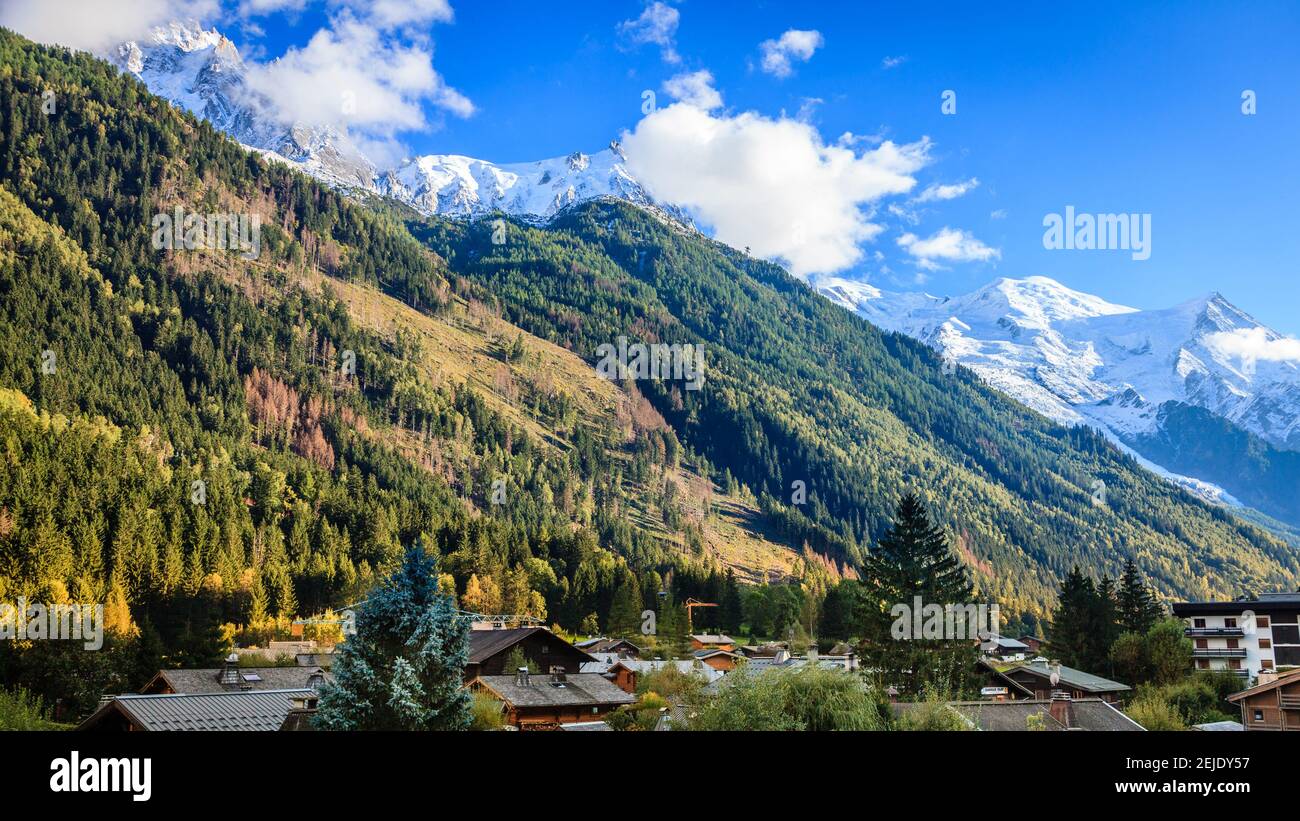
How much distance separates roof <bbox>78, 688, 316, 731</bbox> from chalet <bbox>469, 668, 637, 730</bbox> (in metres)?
15.3

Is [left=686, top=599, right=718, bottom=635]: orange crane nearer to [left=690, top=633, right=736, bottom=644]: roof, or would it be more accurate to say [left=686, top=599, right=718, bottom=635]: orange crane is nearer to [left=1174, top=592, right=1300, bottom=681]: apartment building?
[left=690, top=633, right=736, bottom=644]: roof

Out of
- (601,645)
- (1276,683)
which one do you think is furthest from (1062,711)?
(601,645)

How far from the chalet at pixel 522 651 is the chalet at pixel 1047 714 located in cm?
4500

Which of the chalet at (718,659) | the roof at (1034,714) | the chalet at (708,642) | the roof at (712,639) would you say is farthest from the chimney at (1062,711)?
the roof at (712,639)

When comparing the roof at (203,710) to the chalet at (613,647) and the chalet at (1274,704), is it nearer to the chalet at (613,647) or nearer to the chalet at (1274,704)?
the chalet at (613,647)

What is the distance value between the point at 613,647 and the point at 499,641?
31.5 m

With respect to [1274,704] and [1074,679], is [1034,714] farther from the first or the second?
[1074,679]

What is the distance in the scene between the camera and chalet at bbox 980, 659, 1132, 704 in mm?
79312

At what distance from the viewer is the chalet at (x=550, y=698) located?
71375mm

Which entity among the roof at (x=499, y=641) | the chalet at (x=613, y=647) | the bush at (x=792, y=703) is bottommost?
the chalet at (x=613, y=647)

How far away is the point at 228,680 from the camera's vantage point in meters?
71.4

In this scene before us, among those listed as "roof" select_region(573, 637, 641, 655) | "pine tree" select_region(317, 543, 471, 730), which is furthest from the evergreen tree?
"roof" select_region(573, 637, 641, 655)
